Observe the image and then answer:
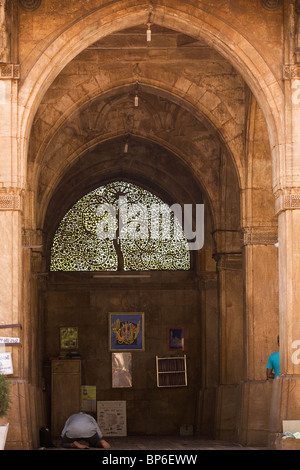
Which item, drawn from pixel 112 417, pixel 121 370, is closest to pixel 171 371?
pixel 121 370

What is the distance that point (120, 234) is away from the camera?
2336 cm

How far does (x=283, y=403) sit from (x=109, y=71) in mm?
7626

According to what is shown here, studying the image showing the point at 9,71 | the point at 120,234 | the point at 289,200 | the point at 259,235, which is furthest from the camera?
the point at 120,234

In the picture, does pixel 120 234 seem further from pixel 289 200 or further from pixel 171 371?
pixel 289 200

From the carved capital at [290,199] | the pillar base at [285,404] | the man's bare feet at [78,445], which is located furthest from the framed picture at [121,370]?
the carved capital at [290,199]

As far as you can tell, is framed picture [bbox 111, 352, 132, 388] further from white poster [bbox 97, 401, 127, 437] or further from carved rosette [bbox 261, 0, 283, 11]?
carved rosette [bbox 261, 0, 283, 11]

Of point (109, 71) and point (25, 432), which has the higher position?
point (109, 71)

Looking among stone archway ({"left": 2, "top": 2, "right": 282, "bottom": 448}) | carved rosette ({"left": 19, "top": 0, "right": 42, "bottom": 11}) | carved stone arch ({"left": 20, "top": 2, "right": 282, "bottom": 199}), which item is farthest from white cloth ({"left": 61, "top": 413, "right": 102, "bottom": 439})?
carved rosette ({"left": 19, "top": 0, "right": 42, "bottom": 11})

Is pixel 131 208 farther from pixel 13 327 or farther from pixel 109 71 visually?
pixel 13 327

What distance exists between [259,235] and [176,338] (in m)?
7.43

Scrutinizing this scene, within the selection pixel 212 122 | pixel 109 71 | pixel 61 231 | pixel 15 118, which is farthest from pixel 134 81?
pixel 61 231

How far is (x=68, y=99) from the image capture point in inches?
681

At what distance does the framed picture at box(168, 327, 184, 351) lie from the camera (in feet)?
75.7

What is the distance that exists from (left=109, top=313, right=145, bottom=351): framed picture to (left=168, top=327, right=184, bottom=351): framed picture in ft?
2.12
